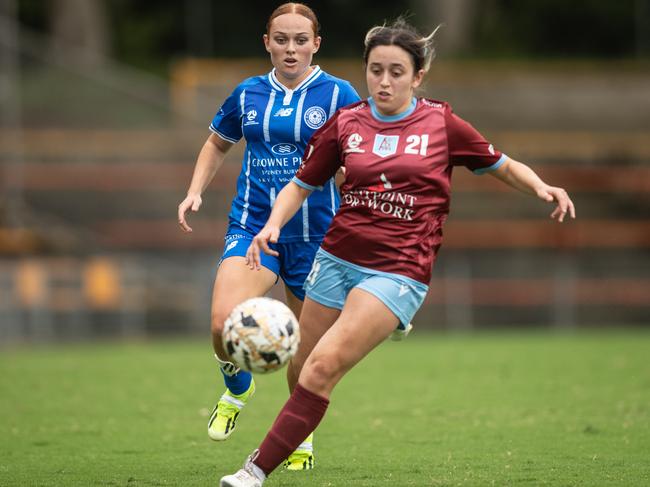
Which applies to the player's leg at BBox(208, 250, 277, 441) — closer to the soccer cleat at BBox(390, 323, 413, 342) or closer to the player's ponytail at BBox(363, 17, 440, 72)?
the soccer cleat at BBox(390, 323, 413, 342)

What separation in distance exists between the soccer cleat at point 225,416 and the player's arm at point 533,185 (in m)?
2.28

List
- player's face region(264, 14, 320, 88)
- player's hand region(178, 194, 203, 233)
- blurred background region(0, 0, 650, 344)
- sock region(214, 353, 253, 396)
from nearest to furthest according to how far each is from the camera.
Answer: player's hand region(178, 194, 203, 233)
player's face region(264, 14, 320, 88)
sock region(214, 353, 253, 396)
blurred background region(0, 0, 650, 344)

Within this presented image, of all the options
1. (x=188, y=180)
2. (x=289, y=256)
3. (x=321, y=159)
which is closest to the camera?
(x=321, y=159)

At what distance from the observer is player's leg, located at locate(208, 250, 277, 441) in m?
6.55

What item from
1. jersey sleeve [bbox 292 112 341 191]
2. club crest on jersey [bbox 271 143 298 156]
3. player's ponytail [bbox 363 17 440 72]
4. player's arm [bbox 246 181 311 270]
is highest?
player's ponytail [bbox 363 17 440 72]

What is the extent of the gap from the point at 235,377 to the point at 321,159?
1.78m

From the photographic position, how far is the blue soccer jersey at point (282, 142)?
676 cm

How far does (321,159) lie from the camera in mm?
5816

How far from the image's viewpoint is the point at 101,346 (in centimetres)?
1838

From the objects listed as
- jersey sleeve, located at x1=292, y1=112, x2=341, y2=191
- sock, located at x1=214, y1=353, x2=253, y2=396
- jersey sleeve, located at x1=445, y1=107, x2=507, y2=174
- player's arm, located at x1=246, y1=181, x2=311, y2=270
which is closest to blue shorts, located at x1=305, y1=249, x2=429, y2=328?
player's arm, located at x1=246, y1=181, x2=311, y2=270

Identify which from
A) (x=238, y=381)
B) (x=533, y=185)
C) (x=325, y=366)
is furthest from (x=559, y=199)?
(x=238, y=381)

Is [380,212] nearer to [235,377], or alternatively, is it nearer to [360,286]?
[360,286]

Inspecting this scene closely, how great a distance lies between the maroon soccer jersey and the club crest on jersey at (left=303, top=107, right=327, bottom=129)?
3.28ft

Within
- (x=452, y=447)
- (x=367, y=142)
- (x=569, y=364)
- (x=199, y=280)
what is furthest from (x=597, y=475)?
(x=199, y=280)
